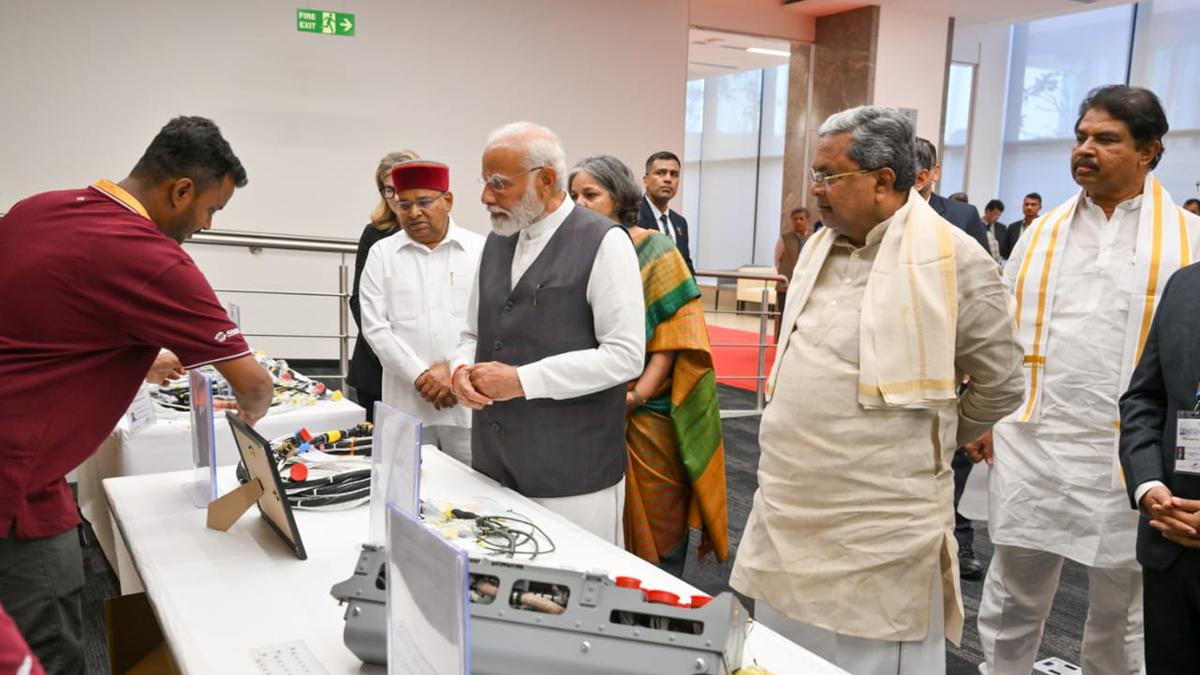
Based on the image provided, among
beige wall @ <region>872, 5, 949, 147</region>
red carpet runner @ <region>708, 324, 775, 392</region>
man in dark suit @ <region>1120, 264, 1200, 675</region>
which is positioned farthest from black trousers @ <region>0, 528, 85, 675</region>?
beige wall @ <region>872, 5, 949, 147</region>

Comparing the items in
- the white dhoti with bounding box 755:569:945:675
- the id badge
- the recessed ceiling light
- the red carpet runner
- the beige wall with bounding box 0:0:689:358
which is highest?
the recessed ceiling light

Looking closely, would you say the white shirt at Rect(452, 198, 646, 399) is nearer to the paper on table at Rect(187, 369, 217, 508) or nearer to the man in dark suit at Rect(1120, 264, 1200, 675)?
the paper on table at Rect(187, 369, 217, 508)

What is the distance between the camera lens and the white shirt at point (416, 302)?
8.77ft

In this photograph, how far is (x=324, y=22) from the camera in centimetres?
662

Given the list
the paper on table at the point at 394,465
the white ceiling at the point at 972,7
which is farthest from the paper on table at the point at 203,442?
the white ceiling at the point at 972,7

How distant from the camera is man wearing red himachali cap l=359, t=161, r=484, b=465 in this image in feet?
8.64

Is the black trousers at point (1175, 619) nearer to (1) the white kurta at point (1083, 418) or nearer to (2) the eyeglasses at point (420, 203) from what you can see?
(1) the white kurta at point (1083, 418)

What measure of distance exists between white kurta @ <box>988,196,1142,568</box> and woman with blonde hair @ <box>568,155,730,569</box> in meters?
0.77

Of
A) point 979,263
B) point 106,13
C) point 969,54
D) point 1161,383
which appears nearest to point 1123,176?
point 1161,383

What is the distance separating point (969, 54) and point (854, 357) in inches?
433

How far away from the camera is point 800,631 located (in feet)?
5.73

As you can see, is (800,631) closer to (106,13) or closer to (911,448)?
(911,448)

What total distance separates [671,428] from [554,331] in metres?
0.65

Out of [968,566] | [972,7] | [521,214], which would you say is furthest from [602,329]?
[972,7]
